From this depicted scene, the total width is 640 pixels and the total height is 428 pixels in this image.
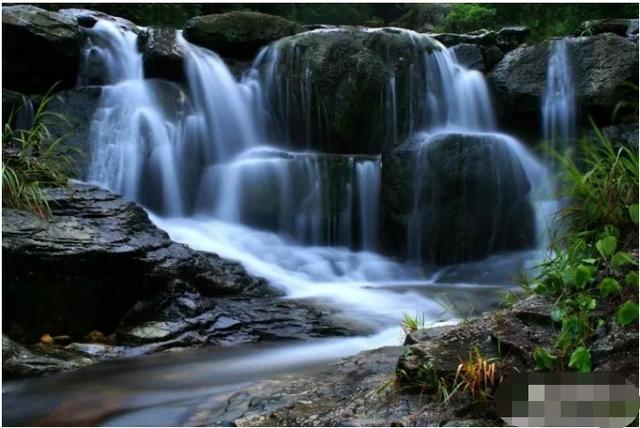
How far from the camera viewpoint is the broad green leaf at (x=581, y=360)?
247cm

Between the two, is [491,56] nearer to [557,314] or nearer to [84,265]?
[84,265]

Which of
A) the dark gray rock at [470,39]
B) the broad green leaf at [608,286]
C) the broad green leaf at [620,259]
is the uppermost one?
the dark gray rock at [470,39]

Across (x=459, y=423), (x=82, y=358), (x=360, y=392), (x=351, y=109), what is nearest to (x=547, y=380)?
(x=459, y=423)

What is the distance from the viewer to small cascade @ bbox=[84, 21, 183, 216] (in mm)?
8459

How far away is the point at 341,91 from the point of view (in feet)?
34.4

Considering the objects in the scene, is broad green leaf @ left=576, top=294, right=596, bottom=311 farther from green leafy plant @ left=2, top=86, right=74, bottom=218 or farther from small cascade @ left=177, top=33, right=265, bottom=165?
small cascade @ left=177, top=33, right=265, bottom=165

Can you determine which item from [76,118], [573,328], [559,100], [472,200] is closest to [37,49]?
[76,118]

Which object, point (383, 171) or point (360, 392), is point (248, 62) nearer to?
point (383, 171)

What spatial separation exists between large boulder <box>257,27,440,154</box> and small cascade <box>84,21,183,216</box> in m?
→ 2.14

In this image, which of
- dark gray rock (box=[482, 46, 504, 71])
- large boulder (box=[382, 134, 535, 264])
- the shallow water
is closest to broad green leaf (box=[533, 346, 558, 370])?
the shallow water

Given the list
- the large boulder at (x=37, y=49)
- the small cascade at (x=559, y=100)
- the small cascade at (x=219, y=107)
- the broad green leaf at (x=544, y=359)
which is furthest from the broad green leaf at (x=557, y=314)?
the large boulder at (x=37, y=49)

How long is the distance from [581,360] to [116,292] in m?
4.28

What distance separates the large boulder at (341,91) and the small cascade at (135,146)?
7.02 feet

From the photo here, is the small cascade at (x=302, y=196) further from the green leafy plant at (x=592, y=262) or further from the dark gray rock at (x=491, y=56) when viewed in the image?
the green leafy plant at (x=592, y=262)
